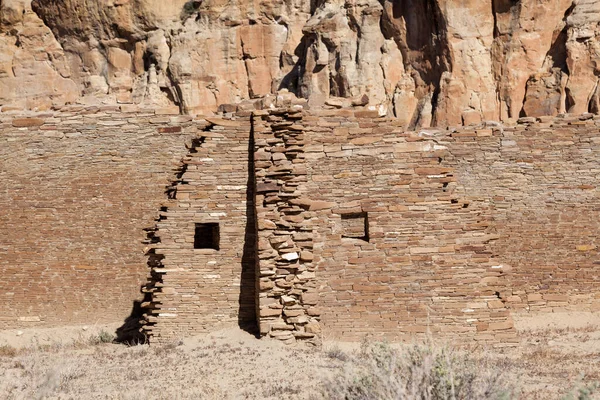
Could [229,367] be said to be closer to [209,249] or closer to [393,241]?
[209,249]

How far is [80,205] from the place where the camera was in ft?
43.4

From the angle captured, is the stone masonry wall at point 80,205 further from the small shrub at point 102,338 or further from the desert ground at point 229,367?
the desert ground at point 229,367

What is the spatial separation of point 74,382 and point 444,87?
23838 mm

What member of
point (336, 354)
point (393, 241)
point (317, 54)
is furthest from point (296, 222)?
point (317, 54)

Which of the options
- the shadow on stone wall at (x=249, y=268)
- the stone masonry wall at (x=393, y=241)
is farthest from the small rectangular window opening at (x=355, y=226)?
the shadow on stone wall at (x=249, y=268)

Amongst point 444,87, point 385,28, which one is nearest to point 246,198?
point 444,87

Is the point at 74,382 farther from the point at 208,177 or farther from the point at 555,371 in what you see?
the point at 555,371

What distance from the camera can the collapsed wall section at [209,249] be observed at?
10961 mm

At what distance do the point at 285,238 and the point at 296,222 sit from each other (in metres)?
0.28

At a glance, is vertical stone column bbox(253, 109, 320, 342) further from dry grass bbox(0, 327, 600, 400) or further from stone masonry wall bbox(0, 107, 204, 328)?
stone masonry wall bbox(0, 107, 204, 328)

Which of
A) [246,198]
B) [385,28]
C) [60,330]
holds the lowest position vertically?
[60,330]

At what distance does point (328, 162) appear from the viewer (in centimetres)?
1124

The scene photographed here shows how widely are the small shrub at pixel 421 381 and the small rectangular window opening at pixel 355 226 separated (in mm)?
4437

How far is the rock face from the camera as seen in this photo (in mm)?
28922
